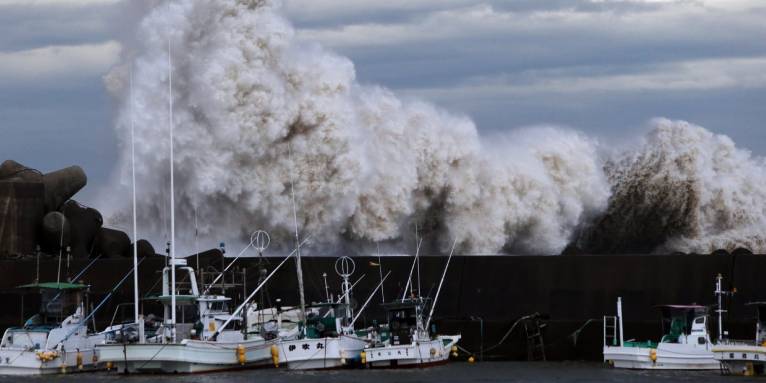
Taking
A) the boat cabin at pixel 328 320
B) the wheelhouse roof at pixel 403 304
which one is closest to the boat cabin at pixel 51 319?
the boat cabin at pixel 328 320

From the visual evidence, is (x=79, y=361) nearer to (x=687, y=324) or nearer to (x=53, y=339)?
(x=53, y=339)

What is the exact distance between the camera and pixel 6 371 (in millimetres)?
48250

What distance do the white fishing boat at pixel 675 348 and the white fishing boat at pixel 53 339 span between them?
14.8m

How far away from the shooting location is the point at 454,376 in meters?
45.4

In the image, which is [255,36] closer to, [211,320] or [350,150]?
[350,150]

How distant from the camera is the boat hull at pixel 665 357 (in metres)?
46.5

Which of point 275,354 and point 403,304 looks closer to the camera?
point 403,304

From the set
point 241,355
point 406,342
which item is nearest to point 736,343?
point 406,342

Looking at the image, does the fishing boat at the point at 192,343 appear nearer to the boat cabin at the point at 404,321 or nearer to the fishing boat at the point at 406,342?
the fishing boat at the point at 406,342

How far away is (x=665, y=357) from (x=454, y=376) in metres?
5.90

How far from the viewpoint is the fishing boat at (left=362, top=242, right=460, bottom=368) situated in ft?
156

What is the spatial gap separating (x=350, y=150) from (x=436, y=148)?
4.86 meters

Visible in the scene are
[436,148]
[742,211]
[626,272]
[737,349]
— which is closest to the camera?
[737,349]

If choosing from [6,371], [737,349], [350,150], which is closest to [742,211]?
[350,150]
